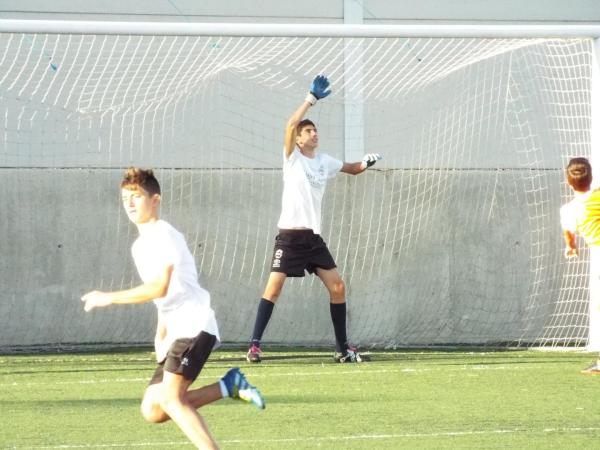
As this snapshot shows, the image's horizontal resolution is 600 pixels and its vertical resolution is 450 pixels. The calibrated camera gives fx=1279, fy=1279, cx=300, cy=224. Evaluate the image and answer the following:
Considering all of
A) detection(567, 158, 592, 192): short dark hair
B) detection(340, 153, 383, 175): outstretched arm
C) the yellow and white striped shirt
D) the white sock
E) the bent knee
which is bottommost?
the bent knee

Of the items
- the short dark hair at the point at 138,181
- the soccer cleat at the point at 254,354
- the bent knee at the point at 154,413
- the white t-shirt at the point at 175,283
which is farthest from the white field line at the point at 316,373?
the short dark hair at the point at 138,181

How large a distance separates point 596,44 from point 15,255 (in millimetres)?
5812

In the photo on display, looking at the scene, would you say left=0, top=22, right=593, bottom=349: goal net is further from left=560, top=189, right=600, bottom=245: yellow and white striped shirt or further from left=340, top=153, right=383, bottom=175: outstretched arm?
left=560, top=189, right=600, bottom=245: yellow and white striped shirt

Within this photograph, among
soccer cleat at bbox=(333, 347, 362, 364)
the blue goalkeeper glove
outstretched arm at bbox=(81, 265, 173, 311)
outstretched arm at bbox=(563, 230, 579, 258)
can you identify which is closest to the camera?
outstretched arm at bbox=(81, 265, 173, 311)

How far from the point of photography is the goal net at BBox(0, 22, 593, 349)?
1244 centimetres

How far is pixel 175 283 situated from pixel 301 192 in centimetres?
475

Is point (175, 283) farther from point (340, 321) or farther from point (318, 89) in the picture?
point (340, 321)

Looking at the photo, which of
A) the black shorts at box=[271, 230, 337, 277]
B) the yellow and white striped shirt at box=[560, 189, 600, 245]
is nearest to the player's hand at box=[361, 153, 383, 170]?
the black shorts at box=[271, 230, 337, 277]

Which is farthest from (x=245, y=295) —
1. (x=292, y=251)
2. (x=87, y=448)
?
(x=87, y=448)

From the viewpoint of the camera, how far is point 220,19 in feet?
47.7

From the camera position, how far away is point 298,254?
1075 centimetres

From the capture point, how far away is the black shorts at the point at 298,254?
10.8 m

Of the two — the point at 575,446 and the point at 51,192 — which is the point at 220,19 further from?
the point at 575,446

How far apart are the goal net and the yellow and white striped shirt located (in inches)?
112
